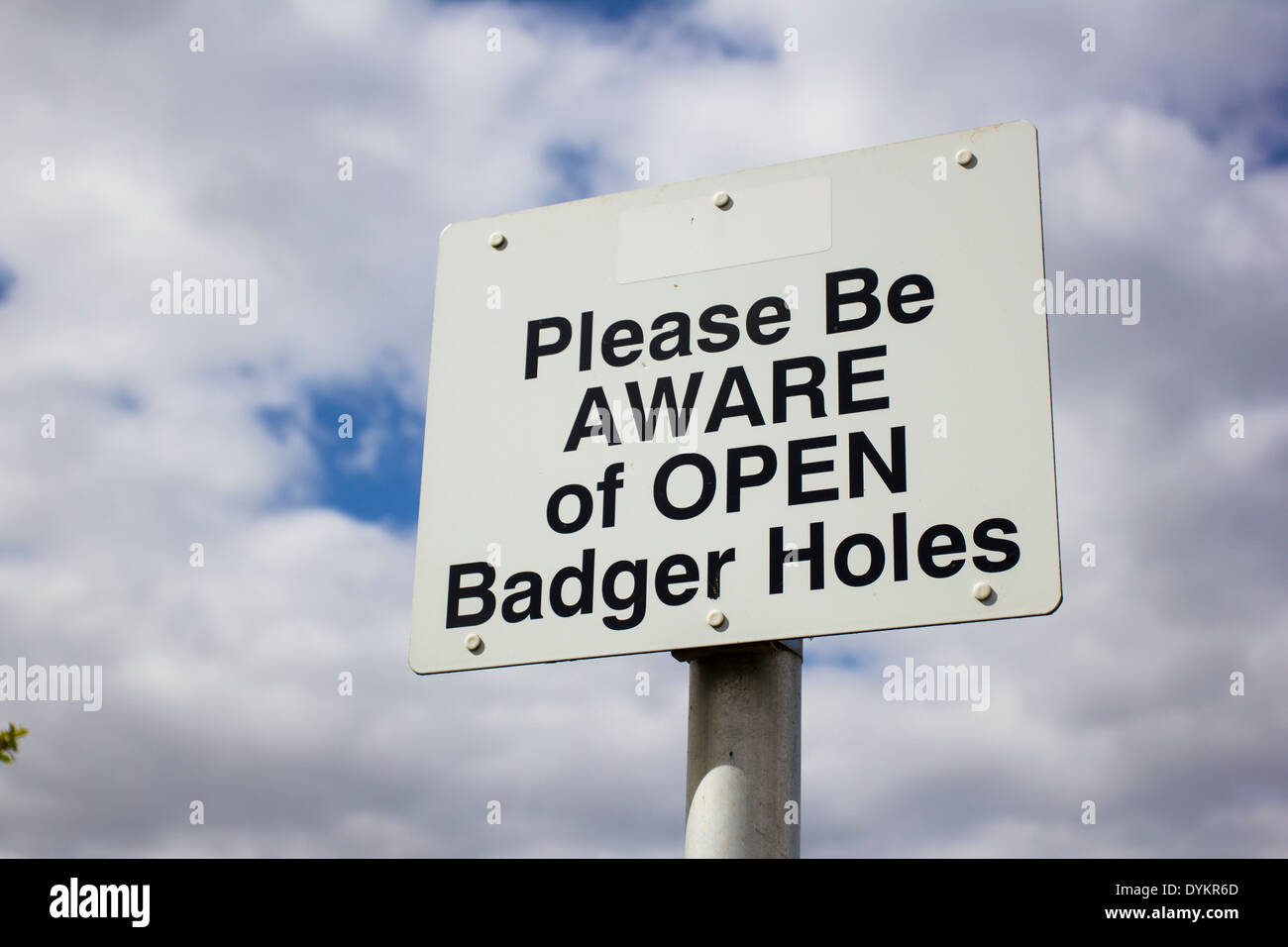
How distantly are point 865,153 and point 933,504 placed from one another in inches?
31.1

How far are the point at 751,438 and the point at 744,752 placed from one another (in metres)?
0.58

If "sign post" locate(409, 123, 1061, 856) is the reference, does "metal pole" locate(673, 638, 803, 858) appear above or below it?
below

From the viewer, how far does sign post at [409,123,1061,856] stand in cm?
225

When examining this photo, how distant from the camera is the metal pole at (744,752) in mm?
2230

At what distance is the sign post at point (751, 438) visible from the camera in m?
2.25

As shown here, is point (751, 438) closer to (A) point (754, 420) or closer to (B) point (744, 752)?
(A) point (754, 420)

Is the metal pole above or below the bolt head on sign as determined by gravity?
below

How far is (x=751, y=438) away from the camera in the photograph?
2422 millimetres

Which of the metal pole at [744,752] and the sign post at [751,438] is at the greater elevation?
the sign post at [751,438]

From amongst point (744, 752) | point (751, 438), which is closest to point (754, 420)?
point (751, 438)

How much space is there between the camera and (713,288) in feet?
8.54
